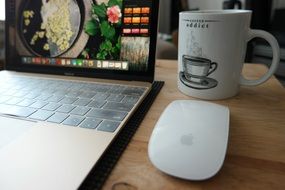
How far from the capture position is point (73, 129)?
0.34 metres

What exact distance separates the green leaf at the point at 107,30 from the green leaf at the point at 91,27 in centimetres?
1

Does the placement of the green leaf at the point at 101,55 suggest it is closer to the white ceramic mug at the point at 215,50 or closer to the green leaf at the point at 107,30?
the green leaf at the point at 107,30

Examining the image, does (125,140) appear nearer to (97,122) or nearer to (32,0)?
(97,122)

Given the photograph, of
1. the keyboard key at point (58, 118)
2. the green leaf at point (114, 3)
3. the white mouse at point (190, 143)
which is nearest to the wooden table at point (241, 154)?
the white mouse at point (190, 143)

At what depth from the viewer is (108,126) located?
35 cm

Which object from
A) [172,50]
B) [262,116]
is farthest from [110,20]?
[172,50]

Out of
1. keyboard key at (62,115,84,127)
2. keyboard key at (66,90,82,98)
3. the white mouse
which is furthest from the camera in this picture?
keyboard key at (66,90,82,98)

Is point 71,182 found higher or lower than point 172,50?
lower

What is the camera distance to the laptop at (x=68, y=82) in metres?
0.28

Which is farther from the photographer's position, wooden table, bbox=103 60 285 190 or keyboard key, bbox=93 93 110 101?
keyboard key, bbox=93 93 110 101

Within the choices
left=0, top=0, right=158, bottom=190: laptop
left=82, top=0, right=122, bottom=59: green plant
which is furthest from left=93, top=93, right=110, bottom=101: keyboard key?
left=82, top=0, right=122, bottom=59: green plant

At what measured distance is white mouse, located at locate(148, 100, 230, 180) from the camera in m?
0.25

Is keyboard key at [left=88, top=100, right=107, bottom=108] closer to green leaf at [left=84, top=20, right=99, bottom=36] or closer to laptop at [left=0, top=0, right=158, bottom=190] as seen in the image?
laptop at [left=0, top=0, right=158, bottom=190]

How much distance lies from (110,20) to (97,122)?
26 cm
